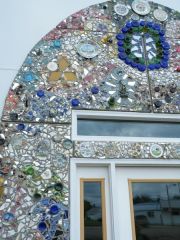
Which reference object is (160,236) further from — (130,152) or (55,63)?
(55,63)

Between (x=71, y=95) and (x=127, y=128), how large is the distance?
51 centimetres

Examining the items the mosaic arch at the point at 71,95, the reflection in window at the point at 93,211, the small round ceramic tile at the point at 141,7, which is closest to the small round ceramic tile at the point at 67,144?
the mosaic arch at the point at 71,95

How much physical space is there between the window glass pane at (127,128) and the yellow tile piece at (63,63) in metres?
0.44

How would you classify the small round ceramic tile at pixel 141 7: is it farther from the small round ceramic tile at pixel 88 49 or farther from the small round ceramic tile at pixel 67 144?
the small round ceramic tile at pixel 67 144

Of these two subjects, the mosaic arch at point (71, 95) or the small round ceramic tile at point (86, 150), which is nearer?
the mosaic arch at point (71, 95)

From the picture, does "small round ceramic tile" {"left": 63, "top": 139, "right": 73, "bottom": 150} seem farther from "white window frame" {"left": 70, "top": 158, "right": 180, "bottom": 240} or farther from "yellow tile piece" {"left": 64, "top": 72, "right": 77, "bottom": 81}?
"yellow tile piece" {"left": 64, "top": 72, "right": 77, "bottom": 81}

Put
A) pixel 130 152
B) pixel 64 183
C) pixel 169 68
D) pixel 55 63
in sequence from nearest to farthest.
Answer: pixel 64 183, pixel 130 152, pixel 55 63, pixel 169 68

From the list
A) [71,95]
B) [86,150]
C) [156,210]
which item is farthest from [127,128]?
[156,210]

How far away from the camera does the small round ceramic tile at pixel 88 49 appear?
8.48ft

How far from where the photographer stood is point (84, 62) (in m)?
2.56

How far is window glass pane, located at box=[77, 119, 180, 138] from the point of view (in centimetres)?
241

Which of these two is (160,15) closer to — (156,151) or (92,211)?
(156,151)

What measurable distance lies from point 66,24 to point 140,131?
1.09 m

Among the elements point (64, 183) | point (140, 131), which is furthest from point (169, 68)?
point (64, 183)
